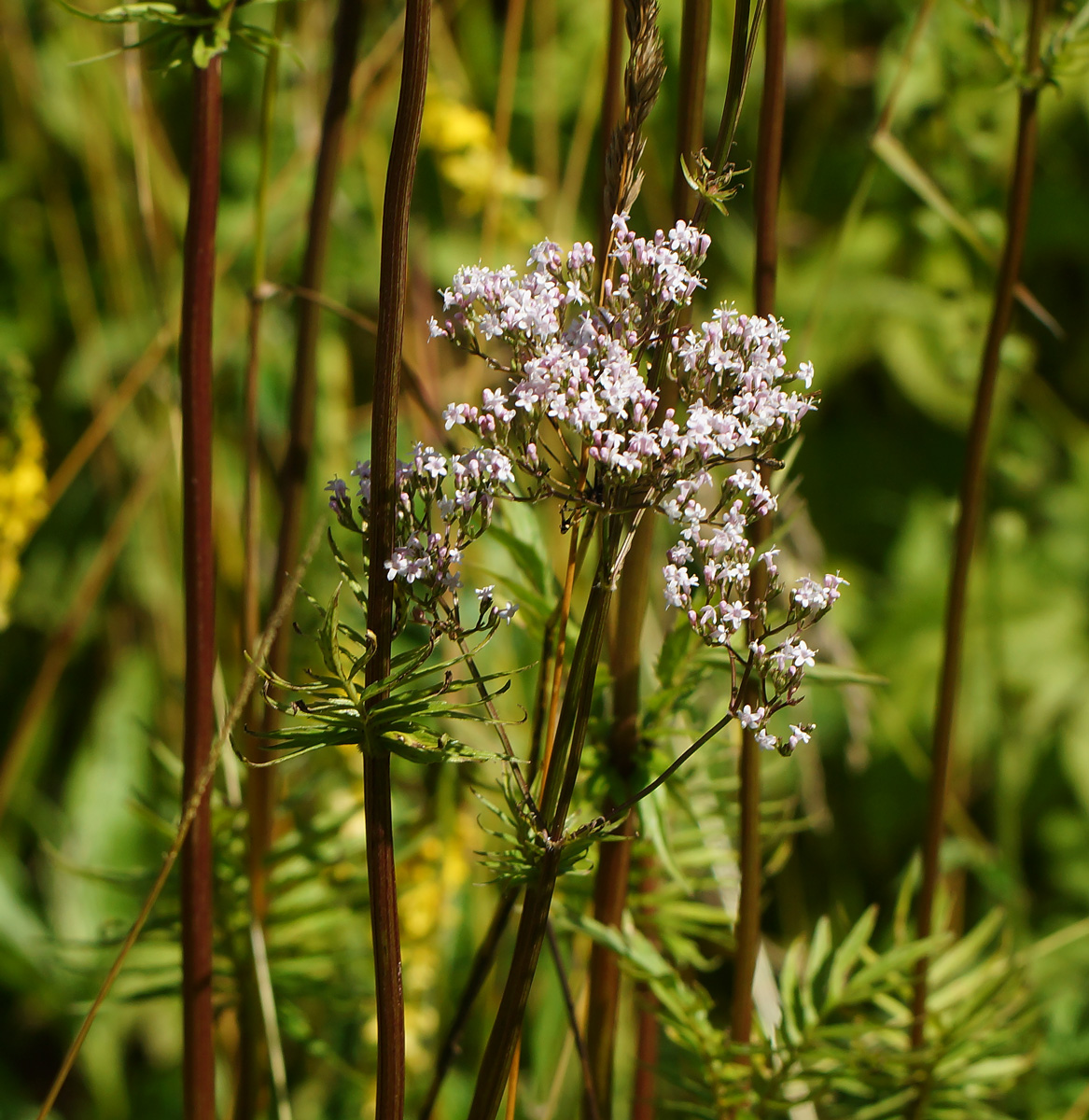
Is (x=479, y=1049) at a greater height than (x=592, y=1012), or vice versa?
(x=592, y=1012)

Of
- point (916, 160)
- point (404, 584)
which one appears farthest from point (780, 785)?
point (404, 584)

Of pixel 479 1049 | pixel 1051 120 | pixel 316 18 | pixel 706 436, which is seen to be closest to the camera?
pixel 706 436

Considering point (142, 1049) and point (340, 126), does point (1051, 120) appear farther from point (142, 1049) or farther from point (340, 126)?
point (142, 1049)

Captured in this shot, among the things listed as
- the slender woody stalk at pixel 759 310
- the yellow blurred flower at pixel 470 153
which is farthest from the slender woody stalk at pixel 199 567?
the yellow blurred flower at pixel 470 153

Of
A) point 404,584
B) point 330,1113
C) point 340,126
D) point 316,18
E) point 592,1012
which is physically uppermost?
point 316,18

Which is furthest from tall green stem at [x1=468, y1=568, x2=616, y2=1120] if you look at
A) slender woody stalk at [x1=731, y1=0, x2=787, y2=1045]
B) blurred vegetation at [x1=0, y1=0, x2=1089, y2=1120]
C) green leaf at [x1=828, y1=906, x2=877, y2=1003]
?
blurred vegetation at [x1=0, y1=0, x2=1089, y2=1120]
